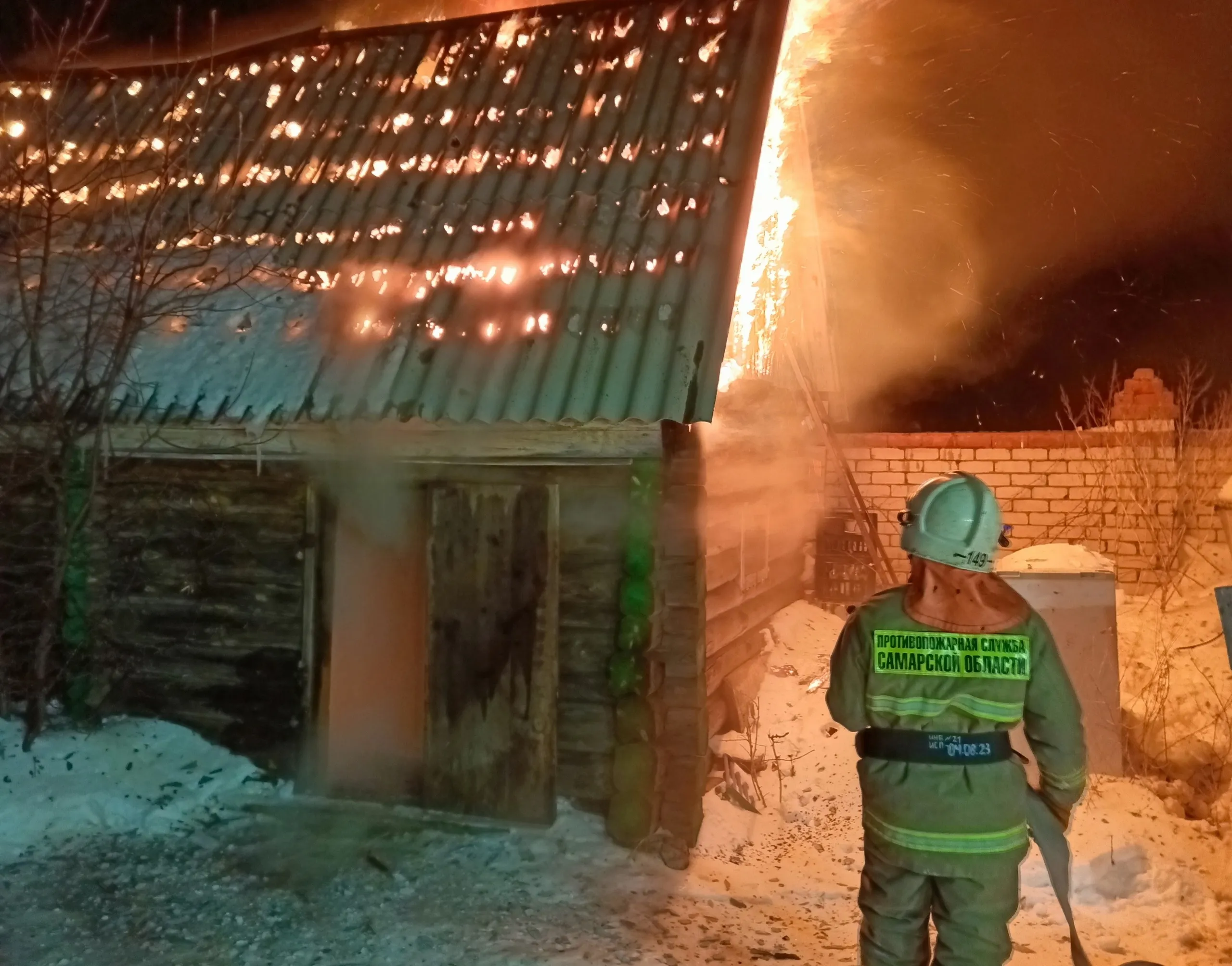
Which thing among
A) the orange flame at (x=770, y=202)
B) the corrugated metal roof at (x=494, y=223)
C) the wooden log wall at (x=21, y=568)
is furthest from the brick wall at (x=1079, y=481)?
the wooden log wall at (x=21, y=568)

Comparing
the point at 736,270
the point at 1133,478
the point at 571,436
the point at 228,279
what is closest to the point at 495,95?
the point at 228,279

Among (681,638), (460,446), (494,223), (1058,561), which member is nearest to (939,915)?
(681,638)

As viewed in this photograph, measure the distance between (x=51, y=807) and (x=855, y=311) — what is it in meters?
11.9

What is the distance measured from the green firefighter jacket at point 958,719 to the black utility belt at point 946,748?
18mm

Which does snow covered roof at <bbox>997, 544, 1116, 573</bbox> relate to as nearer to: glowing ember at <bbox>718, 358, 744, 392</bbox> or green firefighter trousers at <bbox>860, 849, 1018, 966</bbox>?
glowing ember at <bbox>718, 358, 744, 392</bbox>

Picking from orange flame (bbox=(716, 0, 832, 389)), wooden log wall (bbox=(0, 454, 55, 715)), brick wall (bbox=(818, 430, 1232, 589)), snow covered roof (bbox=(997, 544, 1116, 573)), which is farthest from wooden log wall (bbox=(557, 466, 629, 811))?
brick wall (bbox=(818, 430, 1232, 589))

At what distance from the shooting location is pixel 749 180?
245 inches

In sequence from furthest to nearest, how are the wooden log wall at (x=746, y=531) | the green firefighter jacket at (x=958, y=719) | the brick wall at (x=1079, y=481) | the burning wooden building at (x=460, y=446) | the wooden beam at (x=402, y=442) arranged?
the brick wall at (x=1079, y=481)
the wooden log wall at (x=746, y=531)
the burning wooden building at (x=460, y=446)
the wooden beam at (x=402, y=442)
the green firefighter jacket at (x=958, y=719)

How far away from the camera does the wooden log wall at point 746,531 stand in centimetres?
718

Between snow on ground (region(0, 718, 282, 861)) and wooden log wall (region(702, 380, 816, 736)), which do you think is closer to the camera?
snow on ground (region(0, 718, 282, 861))

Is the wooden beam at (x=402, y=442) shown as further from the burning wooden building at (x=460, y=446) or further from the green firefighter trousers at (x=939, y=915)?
the green firefighter trousers at (x=939, y=915)

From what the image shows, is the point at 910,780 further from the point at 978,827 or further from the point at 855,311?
the point at 855,311

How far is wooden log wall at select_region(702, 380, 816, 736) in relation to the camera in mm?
7180

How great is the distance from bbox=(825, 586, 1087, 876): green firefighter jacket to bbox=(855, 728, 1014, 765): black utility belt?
0.06 feet
